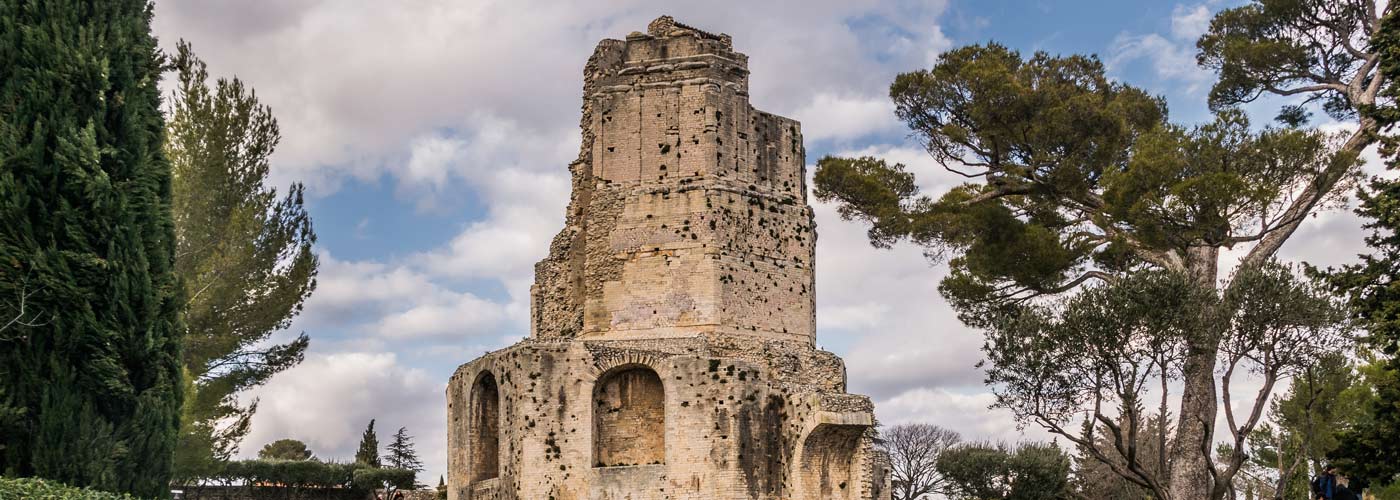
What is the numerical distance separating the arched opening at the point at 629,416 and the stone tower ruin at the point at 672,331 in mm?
23

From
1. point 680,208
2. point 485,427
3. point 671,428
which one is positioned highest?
point 680,208

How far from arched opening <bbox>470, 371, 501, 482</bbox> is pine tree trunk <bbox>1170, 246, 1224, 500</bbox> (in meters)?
10.1

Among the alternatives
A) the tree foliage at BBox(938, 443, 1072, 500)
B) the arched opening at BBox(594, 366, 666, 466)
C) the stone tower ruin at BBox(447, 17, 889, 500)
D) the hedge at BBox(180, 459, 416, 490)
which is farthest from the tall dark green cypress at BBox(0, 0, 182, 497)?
the tree foliage at BBox(938, 443, 1072, 500)

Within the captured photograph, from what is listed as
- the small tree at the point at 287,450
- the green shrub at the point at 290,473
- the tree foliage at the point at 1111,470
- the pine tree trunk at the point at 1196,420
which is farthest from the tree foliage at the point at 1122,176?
the small tree at the point at 287,450

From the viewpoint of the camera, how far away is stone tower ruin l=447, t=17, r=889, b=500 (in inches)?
714

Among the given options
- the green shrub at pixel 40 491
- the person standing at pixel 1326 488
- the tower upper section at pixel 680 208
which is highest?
the tower upper section at pixel 680 208

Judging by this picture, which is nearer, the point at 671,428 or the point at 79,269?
the point at 79,269

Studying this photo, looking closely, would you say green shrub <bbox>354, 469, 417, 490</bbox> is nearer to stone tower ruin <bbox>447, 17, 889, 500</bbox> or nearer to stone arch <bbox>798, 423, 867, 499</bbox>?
stone tower ruin <bbox>447, 17, 889, 500</bbox>

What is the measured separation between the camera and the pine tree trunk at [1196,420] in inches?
797

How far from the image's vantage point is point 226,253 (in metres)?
20.9

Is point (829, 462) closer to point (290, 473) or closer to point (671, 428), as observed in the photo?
point (671, 428)

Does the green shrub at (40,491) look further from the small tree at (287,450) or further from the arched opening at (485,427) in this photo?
the small tree at (287,450)

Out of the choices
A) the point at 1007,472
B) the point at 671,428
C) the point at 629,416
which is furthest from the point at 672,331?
the point at 1007,472

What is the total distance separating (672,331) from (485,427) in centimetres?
338
